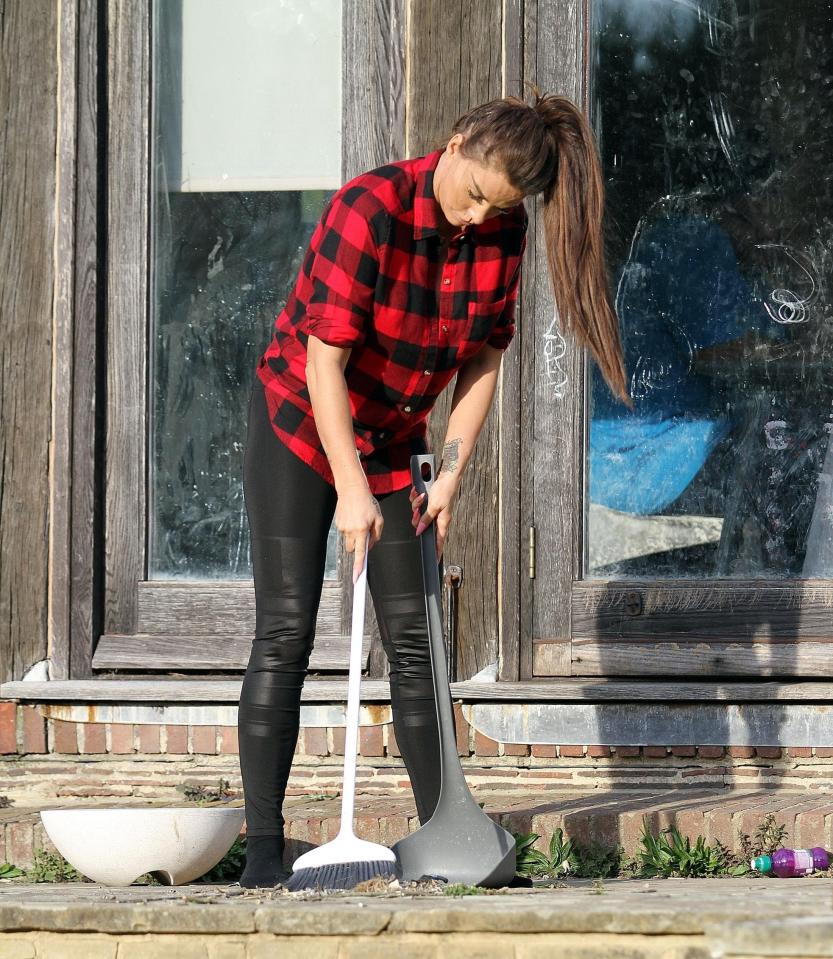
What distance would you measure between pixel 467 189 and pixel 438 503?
66cm

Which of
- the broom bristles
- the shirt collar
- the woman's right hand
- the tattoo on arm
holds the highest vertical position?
Answer: the shirt collar

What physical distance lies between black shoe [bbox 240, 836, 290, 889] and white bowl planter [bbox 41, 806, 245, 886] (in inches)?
12.8

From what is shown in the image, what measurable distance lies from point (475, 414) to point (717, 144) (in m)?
1.82

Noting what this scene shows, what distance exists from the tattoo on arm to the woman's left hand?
0.02 meters

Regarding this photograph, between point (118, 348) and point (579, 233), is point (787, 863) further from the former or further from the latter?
point (118, 348)

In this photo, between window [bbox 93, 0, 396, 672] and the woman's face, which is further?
window [bbox 93, 0, 396, 672]

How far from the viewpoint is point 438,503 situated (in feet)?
9.37

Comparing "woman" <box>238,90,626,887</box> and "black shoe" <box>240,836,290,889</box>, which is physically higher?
A: "woman" <box>238,90,626,887</box>

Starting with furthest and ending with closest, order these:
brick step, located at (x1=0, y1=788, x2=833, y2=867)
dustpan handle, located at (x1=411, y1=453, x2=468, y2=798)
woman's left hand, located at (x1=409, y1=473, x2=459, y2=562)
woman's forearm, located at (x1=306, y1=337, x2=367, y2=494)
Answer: brick step, located at (x1=0, y1=788, x2=833, y2=867) < woman's left hand, located at (x1=409, y1=473, x2=459, y2=562) < dustpan handle, located at (x1=411, y1=453, x2=468, y2=798) < woman's forearm, located at (x1=306, y1=337, x2=367, y2=494)

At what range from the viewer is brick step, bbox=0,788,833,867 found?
3.45 meters

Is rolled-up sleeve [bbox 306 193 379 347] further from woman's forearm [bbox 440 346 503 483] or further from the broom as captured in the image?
the broom

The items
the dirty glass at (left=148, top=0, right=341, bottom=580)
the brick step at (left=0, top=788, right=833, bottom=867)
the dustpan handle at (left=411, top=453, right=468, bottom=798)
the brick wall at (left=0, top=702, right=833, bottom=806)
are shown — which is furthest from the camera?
the dirty glass at (left=148, top=0, right=341, bottom=580)

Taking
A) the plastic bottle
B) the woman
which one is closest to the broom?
the woman

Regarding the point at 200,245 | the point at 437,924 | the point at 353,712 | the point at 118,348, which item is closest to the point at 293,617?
the point at 353,712
